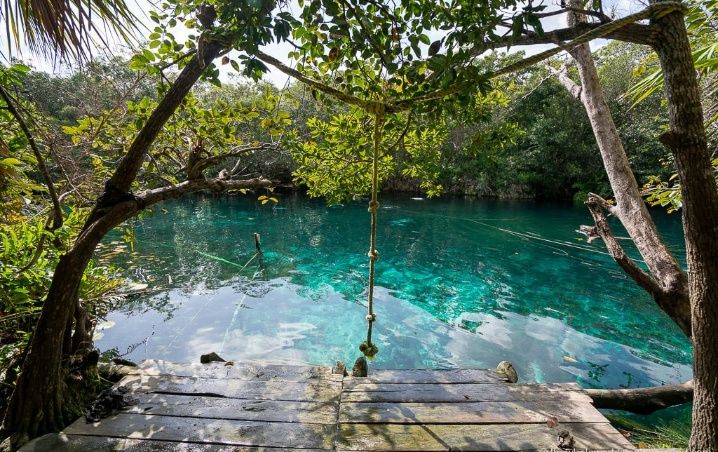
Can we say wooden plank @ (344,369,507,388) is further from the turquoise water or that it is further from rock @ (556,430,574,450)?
the turquoise water

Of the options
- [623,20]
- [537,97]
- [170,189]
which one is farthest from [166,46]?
[537,97]

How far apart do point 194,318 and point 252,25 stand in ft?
21.5

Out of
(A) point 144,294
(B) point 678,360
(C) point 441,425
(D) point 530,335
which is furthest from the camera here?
(A) point 144,294

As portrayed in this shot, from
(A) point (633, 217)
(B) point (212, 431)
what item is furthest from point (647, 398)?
(B) point (212, 431)

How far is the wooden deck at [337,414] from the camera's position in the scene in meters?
1.91

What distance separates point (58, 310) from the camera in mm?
1962

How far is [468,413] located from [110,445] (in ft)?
6.90

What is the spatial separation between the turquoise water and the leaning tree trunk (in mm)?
3483

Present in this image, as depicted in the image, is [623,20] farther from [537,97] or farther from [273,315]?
[537,97]

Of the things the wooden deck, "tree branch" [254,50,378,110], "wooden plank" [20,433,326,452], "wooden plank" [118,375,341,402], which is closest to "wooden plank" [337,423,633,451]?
the wooden deck

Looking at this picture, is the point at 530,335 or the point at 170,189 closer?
the point at 170,189

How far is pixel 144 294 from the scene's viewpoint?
7.60 meters

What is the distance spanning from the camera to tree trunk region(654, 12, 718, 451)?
Answer: 50.6 inches

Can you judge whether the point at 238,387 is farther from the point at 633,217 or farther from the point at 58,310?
the point at 633,217
